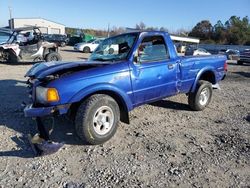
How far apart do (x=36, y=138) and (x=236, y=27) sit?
7349cm

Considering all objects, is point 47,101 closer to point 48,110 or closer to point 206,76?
point 48,110

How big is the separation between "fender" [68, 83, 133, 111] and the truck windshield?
0.72 metres

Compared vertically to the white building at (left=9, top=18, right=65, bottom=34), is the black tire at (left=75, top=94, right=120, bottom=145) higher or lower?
lower

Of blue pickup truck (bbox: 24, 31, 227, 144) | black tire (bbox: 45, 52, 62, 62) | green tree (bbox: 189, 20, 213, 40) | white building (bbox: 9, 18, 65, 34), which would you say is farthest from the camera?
green tree (bbox: 189, 20, 213, 40)

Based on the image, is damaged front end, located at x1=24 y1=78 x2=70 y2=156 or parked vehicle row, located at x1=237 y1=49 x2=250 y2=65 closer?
damaged front end, located at x1=24 y1=78 x2=70 y2=156

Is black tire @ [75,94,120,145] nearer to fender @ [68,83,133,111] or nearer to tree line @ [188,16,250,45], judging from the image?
fender @ [68,83,133,111]

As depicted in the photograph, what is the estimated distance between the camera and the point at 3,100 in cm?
774

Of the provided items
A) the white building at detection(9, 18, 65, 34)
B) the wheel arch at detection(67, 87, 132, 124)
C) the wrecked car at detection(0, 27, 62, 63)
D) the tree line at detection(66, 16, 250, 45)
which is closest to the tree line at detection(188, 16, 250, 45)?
the tree line at detection(66, 16, 250, 45)

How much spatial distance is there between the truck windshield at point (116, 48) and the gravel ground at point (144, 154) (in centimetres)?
A: 138

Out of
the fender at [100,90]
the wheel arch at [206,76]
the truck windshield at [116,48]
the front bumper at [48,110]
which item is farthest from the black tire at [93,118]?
the wheel arch at [206,76]

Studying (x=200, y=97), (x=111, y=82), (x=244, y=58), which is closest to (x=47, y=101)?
(x=111, y=82)

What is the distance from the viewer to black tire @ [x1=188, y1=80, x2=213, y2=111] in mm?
7016

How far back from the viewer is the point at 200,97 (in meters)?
7.20

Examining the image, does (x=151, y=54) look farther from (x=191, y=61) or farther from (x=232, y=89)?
(x=232, y=89)
